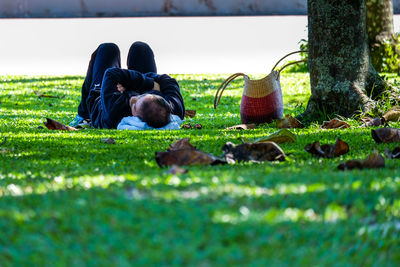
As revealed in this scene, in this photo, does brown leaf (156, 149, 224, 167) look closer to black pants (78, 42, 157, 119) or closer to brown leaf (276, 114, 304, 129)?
brown leaf (276, 114, 304, 129)

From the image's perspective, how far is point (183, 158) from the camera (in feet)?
11.3

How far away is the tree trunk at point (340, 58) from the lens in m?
6.49

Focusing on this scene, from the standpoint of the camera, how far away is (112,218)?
1.95 m

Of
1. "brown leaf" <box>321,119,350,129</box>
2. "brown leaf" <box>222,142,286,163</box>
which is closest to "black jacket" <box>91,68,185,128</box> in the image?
"brown leaf" <box>321,119,350,129</box>

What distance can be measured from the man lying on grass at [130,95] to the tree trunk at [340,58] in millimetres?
1634

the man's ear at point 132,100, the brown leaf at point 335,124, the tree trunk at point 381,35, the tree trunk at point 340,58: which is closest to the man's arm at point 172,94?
the man's ear at point 132,100

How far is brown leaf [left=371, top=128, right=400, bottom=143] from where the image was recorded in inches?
178

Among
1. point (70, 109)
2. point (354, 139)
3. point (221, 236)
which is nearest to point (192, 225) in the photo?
point (221, 236)

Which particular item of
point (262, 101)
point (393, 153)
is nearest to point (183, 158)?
point (393, 153)

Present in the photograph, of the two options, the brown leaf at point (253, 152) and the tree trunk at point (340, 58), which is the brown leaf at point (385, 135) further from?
the tree trunk at point (340, 58)

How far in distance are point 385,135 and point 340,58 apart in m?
2.20

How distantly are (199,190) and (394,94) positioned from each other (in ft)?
16.3

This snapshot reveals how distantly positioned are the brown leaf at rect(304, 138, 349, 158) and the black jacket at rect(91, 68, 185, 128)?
3135 millimetres

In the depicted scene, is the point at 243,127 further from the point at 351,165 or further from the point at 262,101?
the point at 351,165
